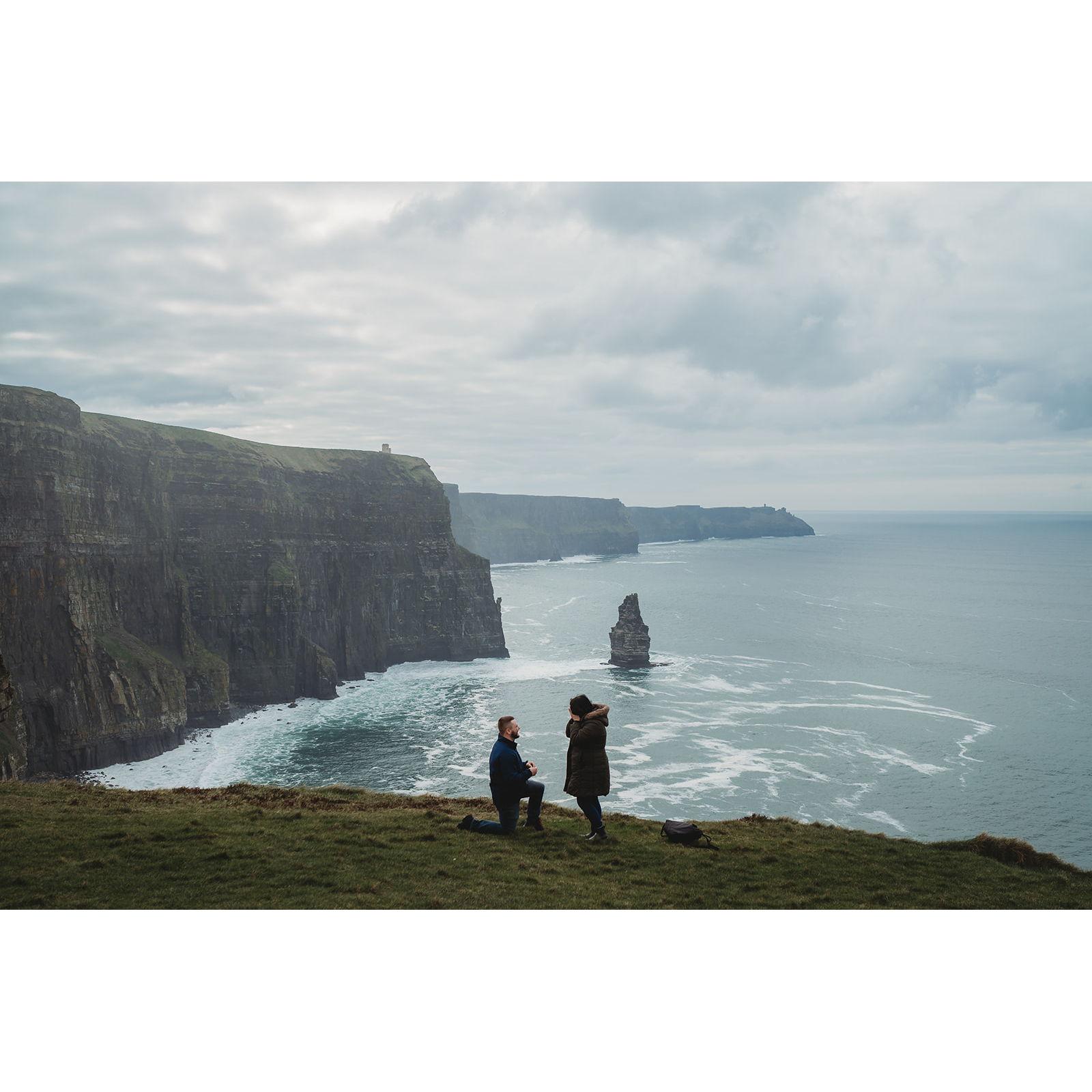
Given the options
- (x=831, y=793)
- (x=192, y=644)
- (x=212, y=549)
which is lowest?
(x=831, y=793)

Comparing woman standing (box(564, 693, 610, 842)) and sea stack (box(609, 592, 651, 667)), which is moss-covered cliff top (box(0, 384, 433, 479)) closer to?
sea stack (box(609, 592, 651, 667))

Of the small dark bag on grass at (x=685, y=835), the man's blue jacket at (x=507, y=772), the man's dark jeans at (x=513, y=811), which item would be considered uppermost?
the man's blue jacket at (x=507, y=772)

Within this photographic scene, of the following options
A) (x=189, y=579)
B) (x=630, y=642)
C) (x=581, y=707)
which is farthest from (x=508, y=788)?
(x=630, y=642)

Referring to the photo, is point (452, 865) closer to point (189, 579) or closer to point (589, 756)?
point (589, 756)

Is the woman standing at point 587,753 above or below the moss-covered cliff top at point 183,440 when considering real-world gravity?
below

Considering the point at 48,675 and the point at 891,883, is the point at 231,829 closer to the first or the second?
the point at 891,883

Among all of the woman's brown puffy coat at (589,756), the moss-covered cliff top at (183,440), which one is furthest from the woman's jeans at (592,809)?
the moss-covered cliff top at (183,440)

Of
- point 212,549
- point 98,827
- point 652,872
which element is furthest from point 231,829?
point 212,549

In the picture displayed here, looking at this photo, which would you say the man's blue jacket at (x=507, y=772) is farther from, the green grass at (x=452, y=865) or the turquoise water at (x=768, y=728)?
the turquoise water at (x=768, y=728)
